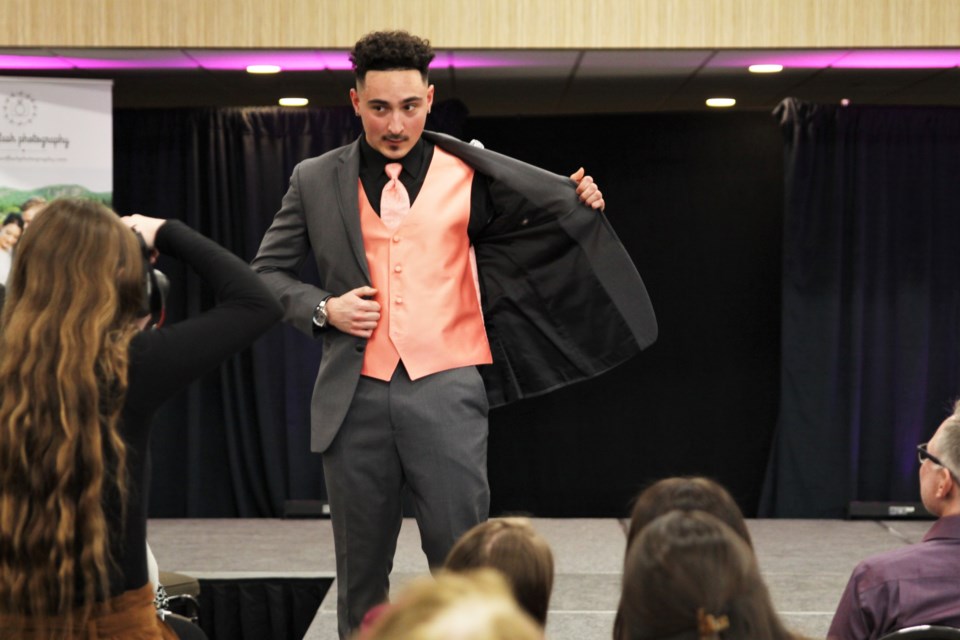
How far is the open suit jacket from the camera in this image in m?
2.44

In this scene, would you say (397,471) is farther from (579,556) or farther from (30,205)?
(30,205)

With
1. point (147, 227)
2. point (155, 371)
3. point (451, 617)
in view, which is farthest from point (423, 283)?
point (451, 617)

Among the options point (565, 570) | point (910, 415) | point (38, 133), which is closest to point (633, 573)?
point (565, 570)

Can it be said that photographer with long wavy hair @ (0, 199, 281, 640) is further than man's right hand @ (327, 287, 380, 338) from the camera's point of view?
No

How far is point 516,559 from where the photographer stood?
1685 millimetres

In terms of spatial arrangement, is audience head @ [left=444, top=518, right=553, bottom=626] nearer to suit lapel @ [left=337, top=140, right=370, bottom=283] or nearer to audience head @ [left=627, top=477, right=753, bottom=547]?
audience head @ [left=627, top=477, right=753, bottom=547]

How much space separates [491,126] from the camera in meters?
5.82

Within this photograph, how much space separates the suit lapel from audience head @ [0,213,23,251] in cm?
254

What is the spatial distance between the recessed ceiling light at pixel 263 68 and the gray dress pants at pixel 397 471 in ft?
9.47

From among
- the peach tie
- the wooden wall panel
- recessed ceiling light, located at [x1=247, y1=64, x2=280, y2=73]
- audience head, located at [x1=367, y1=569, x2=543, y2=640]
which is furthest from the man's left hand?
recessed ceiling light, located at [x1=247, y1=64, x2=280, y2=73]

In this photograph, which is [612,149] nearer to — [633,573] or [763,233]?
[763,233]

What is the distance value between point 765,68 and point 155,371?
12.4 feet

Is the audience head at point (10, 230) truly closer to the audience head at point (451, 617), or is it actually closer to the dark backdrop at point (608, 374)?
the dark backdrop at point (608, 374)

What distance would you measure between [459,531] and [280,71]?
3.23m
